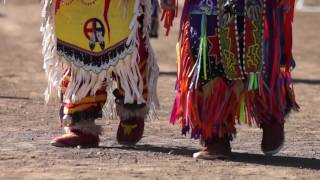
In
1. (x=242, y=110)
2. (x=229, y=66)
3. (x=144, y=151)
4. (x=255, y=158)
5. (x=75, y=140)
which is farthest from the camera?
(x=75, y=140)

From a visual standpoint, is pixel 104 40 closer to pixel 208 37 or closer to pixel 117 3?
pixel 117 3

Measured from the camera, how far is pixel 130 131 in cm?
700

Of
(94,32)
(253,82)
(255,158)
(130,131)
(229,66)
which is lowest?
(255,158)

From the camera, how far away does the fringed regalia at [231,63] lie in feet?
20.7

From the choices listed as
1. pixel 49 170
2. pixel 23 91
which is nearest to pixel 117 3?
pixel 49 170

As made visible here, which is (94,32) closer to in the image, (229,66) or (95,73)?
(95,73)

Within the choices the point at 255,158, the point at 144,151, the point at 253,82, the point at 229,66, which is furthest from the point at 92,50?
the point at 255,158

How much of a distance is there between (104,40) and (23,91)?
3.71m

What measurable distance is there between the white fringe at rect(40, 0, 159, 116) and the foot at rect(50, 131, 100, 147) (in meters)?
0.25

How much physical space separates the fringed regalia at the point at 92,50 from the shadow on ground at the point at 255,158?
1.08 ft

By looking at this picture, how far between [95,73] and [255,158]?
1218 millimetres

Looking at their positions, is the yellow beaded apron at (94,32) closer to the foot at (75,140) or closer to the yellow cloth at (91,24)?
the yellow cloth at (91,24)

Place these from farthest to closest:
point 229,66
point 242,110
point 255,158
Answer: point 255,158 < point 242,110 < point 229,66

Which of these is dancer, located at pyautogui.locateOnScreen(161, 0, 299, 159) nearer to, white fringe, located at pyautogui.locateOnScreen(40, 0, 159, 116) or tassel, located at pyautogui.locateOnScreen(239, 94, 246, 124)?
tassel, located at pyautogui.locateOnScreen(239, 94, 246, 124)
